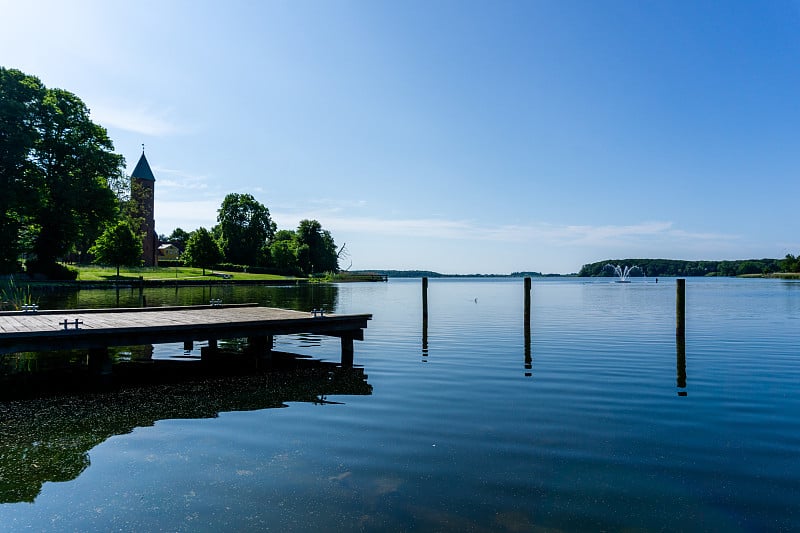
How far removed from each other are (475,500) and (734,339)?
70.0 ft

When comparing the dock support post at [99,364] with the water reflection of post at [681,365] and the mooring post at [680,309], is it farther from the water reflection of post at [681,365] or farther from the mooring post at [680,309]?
the mooring post at [680,309]

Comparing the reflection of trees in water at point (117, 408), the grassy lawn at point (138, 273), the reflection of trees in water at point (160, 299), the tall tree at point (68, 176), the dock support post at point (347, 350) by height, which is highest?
the tall tree at point (68, 176)

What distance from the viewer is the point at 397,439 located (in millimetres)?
8891

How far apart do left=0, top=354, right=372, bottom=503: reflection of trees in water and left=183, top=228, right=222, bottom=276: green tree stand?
75185mm

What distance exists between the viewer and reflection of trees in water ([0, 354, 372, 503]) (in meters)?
7.55

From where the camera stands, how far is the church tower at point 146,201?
10363 cm

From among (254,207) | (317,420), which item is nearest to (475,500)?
(317,420)

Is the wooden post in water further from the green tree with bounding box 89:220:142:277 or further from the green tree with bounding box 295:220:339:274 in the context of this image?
the green tree with bounding box 295:220:339:274

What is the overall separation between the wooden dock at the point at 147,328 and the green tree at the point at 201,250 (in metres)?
71.5

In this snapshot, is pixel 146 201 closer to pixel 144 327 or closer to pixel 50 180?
pixel 50 180

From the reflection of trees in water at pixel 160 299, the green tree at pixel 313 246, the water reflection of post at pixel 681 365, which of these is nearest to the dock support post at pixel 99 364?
the water reflection of post at pixel 681 365

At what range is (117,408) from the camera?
10.9m

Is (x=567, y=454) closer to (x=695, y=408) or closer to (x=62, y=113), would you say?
(x=695, y=408)

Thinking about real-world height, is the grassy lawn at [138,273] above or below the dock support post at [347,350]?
above
